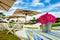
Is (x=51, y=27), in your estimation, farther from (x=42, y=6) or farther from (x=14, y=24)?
(x=14, y=24)

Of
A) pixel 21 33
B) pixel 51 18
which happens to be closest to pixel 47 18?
pixel 51 18

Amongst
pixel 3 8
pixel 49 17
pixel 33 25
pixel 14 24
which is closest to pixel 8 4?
pixel 3 8

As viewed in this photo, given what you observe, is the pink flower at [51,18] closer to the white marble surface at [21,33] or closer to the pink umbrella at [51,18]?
the pink umbrella at [51,18]

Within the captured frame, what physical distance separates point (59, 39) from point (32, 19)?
1.42ft

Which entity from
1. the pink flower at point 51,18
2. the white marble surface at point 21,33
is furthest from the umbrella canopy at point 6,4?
the pink flower at point 51,18

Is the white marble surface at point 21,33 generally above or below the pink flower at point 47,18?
below

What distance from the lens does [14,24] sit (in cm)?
221

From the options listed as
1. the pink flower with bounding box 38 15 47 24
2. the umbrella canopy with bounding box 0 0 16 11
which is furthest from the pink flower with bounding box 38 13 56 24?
the umbrella canopy with bounding box 0 0 16 11

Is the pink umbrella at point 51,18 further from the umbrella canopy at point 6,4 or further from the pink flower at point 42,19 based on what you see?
the umbrella canopy at point 6,4

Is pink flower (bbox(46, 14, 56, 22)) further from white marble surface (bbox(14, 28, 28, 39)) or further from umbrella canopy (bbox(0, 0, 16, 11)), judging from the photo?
umbrella canopy (bbox(0, 0, 16, 11))

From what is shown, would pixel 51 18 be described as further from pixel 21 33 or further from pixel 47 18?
pixel 21 33

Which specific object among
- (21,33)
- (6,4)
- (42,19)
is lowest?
(21,33)

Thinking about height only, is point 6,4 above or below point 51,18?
above

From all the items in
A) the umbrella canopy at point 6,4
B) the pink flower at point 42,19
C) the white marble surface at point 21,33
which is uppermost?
A: the umbrella canopy at point 6,4
